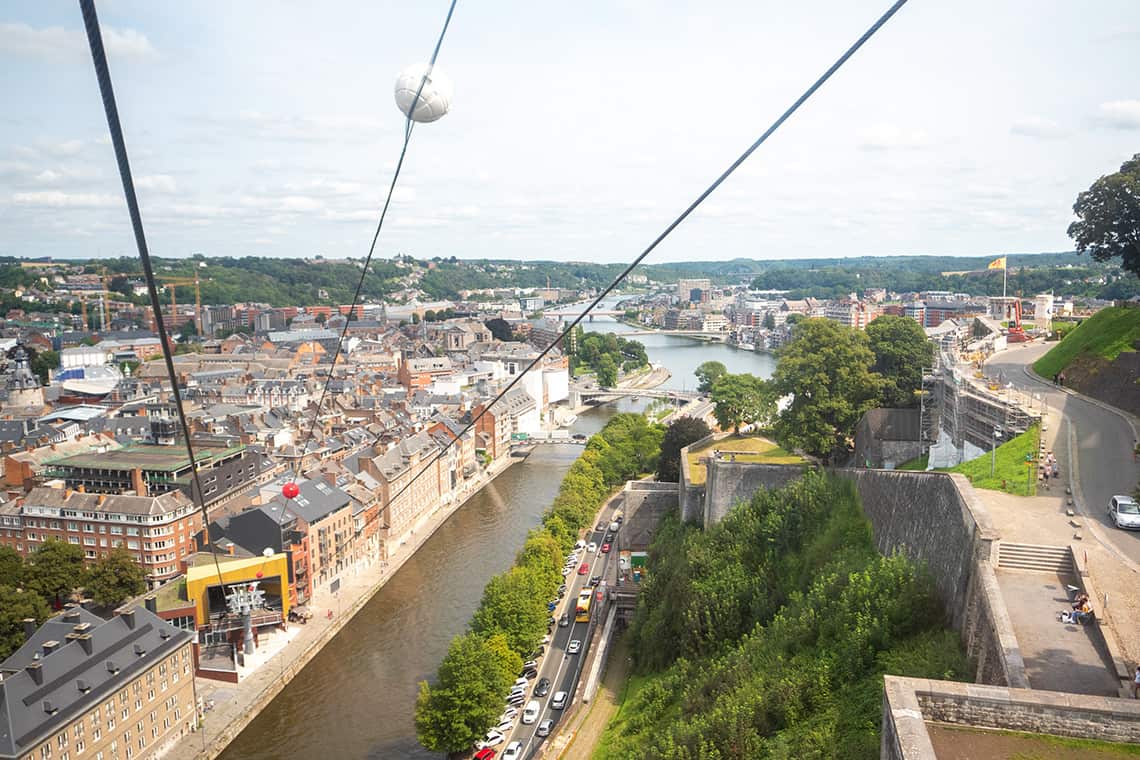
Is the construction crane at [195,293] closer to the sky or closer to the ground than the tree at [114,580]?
closer to the sky

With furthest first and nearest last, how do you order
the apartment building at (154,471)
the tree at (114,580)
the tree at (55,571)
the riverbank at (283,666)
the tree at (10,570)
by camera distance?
the apartment building at (154,471) → the tree at (114,580) → the tree at (55,571) → the tree at (10,570) → the riverbank at (283,666)

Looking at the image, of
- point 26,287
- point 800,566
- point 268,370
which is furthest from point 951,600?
point 26,287

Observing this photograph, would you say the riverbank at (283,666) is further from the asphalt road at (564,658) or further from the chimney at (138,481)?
the chimney at (138,481)

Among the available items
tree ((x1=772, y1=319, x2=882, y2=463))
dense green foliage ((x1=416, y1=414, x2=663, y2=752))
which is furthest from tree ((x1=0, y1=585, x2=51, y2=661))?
tree ((x1=772, y1=319, x2=882, y2=463))

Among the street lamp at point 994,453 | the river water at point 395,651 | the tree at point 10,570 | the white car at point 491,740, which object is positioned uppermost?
the street lamp at point 994,453

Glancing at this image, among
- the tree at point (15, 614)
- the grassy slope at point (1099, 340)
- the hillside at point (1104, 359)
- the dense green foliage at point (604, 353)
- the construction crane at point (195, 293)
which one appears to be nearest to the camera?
the hillside at point (1104, 359)

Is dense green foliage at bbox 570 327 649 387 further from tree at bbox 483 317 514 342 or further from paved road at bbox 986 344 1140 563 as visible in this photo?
paved road at bbox 986 344 1140 563

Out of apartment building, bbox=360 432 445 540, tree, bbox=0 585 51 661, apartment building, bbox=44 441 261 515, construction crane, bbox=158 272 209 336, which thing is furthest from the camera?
construction crane, bbox=158 272 209 336

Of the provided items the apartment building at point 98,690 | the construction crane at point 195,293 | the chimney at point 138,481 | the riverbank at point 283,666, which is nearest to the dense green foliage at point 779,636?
the riverbank at point 283,666
